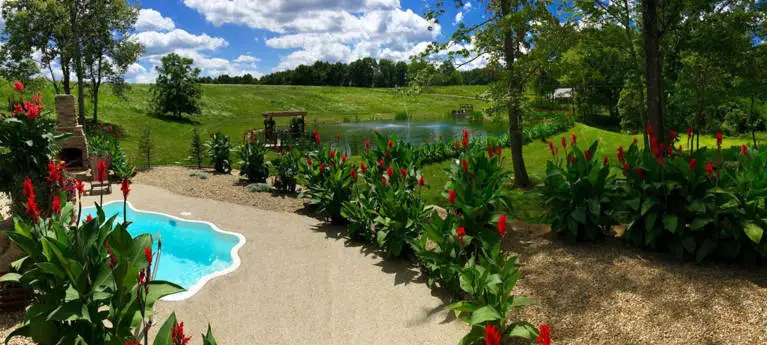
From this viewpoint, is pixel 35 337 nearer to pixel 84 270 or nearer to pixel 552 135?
pixel 84 270

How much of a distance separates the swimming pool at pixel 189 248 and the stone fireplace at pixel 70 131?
12.5ft

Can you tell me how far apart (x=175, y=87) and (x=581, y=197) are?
36.1m

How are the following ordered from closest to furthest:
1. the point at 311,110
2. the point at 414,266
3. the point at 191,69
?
1. the point at 414,266
2. the point at 191,69
3. the point at 311,110

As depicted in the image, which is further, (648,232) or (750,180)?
(648,232)

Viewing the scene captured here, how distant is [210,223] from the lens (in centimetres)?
888

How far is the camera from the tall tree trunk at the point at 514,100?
9.73 metres

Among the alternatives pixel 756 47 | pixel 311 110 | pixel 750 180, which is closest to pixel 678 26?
pixel 756 47

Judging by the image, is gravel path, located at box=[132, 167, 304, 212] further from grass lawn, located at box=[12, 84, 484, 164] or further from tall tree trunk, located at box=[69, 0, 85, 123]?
tall tree trunk, located at box=[69, 0, 85, 123]

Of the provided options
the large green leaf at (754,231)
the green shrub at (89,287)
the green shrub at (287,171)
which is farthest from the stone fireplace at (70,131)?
the large green leaf at (754,231)

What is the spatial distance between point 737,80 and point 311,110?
5191 cm

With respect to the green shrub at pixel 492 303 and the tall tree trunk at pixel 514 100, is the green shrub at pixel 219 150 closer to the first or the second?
the tall tree trunk at pixel 514 100

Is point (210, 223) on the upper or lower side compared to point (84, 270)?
lower

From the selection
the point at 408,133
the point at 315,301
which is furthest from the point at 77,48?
the point at 315,301

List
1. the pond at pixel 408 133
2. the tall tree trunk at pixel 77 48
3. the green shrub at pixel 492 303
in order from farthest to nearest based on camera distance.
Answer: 1. the pond at pixel 408 133
2. the tall tree trunk at pixel 77 48
3. the green shrub at pixel 492 303
